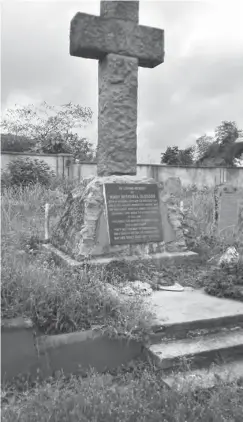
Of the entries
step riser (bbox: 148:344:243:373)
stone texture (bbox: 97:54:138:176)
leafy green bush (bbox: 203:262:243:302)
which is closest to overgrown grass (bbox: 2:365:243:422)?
step riser (bbox: 148:344:243:373)

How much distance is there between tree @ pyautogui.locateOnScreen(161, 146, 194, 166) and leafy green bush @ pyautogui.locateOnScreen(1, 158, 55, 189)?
630 inches

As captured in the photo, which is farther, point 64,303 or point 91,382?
point 64,303

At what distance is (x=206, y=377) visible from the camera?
10.6ft

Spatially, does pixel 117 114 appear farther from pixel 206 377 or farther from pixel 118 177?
pixel 206 377

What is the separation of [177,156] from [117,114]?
25125 mm

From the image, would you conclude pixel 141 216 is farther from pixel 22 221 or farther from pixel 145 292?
pixel 22 221

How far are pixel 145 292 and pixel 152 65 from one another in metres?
3.34

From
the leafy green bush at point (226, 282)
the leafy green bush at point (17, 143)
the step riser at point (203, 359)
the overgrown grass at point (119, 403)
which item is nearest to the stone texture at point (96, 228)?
the leafy green bush at point (226, 282)

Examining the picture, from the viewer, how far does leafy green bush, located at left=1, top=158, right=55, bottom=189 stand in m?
13.9

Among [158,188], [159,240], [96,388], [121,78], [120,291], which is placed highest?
[121,78]

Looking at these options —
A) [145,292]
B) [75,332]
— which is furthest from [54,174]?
[75,332]

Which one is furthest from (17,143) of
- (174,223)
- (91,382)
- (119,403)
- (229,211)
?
(119,403)

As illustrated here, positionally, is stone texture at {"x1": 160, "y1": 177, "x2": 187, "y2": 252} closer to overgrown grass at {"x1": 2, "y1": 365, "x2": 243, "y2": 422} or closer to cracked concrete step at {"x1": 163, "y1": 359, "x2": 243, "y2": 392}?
cracked concrete step at {"x1": 163, "y1": 359, "x2": 243, "y2": 392}

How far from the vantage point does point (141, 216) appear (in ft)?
18.6
